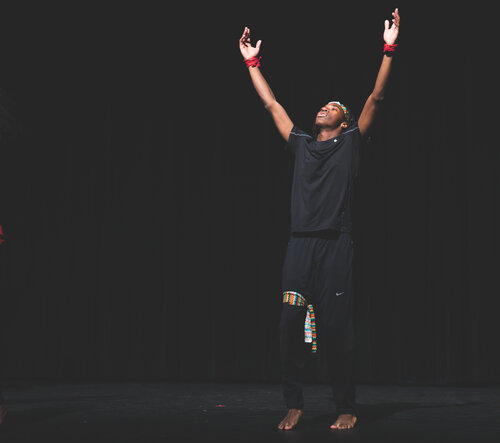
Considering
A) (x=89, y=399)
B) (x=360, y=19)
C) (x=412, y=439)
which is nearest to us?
(x=412, y=439)

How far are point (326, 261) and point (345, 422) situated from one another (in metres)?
0.59

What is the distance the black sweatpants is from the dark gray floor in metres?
0.16

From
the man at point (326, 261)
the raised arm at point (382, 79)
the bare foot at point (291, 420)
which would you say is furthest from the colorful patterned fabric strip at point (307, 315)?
the raised arm at point (382, 79)

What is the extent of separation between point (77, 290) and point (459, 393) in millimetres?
2841

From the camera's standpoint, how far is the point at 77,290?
5273 mm

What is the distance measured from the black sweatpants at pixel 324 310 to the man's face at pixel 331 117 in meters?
0.44

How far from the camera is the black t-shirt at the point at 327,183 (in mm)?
2615

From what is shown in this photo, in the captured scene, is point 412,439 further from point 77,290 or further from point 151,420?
point 77,290

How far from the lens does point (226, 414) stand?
3.03 meters

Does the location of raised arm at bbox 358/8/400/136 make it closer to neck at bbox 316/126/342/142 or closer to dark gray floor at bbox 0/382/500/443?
neck at bbox 316/126/342/142

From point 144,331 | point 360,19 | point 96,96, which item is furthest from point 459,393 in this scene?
point 96,96

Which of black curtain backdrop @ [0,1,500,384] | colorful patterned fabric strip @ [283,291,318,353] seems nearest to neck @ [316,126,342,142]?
colorful patterned fabric strip @ [283,291,318,353]

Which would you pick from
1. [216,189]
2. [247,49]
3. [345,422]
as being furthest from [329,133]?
[216,189]

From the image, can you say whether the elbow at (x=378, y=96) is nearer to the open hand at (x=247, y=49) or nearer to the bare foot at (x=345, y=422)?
the open hand at (x=247, y=49)
